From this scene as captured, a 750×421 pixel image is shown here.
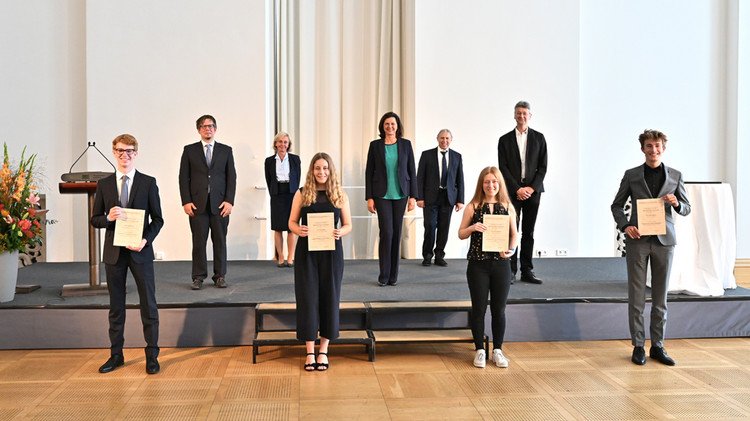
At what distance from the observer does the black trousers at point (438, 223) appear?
7.09 metres

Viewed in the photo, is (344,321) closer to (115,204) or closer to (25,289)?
(115,204)

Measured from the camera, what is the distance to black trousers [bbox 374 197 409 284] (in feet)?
18.6

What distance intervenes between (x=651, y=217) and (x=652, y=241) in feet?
0.62

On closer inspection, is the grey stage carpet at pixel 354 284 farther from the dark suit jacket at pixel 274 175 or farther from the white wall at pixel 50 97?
the dark suit jacket at pixel 274 175

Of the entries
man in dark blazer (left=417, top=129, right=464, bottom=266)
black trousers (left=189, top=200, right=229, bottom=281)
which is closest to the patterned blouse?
black trousers (left=189, top=200, right=229, bottom=281)

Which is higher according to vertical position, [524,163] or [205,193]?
[524,163]

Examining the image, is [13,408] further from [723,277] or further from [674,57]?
[674,57]

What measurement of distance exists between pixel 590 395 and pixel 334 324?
1677 millimetres

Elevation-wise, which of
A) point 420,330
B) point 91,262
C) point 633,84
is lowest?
point 420,330

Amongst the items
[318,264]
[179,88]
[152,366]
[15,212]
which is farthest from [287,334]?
[179,88]

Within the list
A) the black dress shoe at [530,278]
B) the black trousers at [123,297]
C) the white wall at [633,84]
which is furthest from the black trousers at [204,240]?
the white wall at [633,84]

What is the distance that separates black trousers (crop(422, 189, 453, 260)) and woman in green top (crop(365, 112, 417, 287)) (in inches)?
52.5

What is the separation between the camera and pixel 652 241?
443cm

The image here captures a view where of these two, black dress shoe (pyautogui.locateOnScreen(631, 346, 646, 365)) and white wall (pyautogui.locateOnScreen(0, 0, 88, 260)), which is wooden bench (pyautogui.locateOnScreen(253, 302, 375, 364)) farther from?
white wall (pyautogui.locateOnScreen(0, 0, 88, 260))
